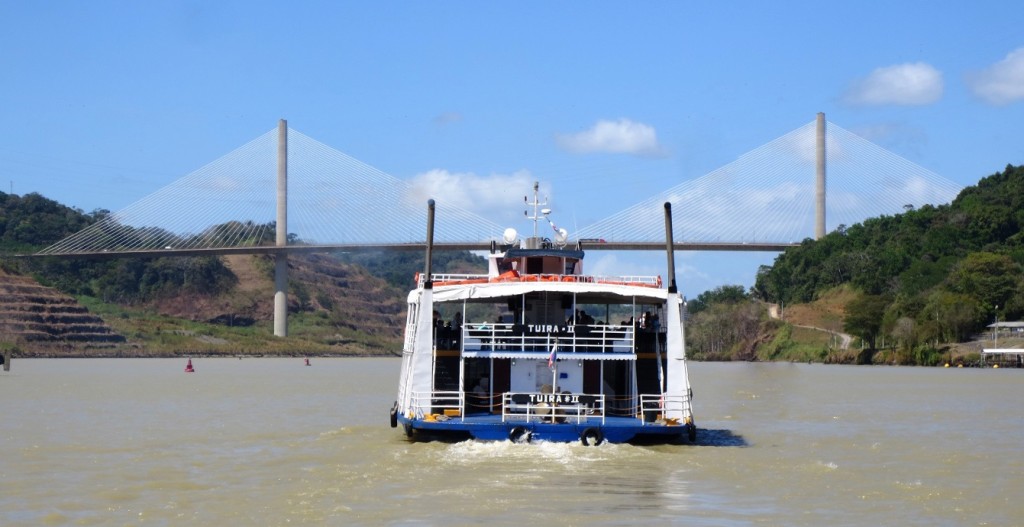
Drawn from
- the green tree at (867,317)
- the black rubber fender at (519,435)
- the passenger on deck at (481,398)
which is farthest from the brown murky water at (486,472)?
the green tree at (867,317)

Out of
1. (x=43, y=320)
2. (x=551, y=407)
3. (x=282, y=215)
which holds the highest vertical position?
(x=282, y=215)

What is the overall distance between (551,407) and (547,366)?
4.61 ft

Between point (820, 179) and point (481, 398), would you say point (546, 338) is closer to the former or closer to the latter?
point (481, 398)

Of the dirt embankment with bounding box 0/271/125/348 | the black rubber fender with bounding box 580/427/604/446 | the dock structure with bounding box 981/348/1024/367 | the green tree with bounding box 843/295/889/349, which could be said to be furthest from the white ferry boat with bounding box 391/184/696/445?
the dirt embankment with bounding box 0/271/125/348

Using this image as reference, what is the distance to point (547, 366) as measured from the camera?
26.7m

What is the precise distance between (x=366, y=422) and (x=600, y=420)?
10.7m

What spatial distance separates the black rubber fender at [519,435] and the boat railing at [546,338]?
1.60 m

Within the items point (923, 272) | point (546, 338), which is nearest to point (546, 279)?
point (546, 338)

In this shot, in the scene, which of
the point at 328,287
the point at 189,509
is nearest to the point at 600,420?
the point at 189,509

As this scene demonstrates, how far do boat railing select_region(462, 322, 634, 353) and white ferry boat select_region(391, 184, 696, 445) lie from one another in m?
0.04

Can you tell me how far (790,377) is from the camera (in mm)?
72000

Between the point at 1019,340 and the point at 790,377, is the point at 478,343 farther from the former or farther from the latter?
the point at 1019,340

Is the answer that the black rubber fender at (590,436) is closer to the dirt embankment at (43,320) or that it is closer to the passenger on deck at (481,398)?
the passenger on deck at (481,398)

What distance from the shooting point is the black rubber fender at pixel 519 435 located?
81.6ft
